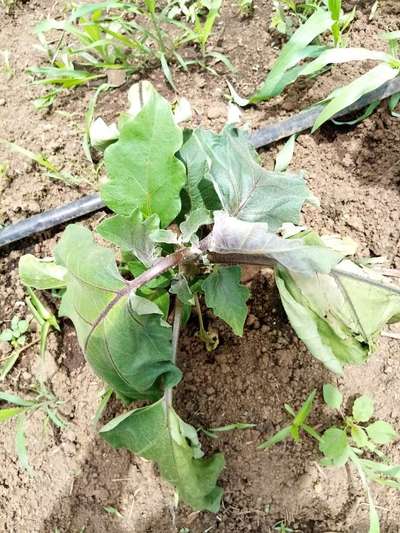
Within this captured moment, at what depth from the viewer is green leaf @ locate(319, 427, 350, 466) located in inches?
58.6

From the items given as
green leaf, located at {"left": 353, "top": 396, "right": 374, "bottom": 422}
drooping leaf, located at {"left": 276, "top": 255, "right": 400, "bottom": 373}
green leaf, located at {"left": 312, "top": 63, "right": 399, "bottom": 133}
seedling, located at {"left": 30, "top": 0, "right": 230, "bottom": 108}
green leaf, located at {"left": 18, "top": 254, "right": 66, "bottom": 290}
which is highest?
seedling, located at {"left": 30, "top": 0, "right": 230, "bottom": 108}

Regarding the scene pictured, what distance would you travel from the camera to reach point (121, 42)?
2.10m

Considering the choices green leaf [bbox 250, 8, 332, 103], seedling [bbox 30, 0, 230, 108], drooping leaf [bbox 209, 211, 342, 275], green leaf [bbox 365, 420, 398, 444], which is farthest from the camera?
seedling [bbox 30, 0, 230, 108]

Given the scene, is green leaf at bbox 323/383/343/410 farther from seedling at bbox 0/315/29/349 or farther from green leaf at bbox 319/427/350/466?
seedling at bbox 0/315/29/349

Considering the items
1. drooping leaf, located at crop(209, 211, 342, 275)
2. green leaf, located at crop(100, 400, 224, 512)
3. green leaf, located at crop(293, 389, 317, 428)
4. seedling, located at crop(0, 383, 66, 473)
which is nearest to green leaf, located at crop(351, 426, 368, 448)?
green leaf, located at crop(293, 389, 317, 428)

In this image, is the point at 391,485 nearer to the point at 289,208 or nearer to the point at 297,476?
the point at 297,476

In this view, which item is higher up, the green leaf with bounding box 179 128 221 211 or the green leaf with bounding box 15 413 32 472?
the green leaf with bounding box 179 128 221 211

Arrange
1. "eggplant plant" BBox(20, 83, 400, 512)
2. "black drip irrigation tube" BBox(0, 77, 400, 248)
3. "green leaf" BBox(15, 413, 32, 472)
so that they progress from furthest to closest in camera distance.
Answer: "black drip irrigation tube" BBox(0, 77, 400, 248) → "green leaf" BBox(15, 413, 32, 472) → "eggplant plant" BBox(20, 83, 400, 512)

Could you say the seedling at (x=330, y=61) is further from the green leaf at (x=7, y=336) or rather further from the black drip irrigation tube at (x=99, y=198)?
the green leaf at (x=7, y=336)

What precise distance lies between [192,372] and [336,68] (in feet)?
3.73

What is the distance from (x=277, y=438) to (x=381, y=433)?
0.27m

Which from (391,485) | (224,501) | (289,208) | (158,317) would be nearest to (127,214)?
(158,317)

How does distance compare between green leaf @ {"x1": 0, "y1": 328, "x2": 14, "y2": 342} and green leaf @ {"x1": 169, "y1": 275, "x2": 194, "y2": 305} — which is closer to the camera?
green leaf @ {"x1": 169, "y1": 275, "x2": 194, "y2": 305}

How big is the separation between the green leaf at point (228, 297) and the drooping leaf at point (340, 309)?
5.6 inches
